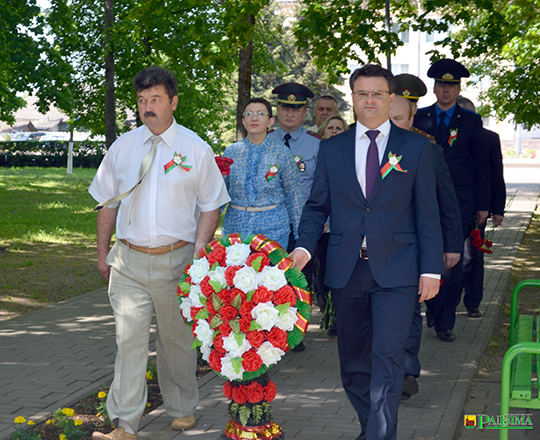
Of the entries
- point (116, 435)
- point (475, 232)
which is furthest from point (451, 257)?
point (116, 435)

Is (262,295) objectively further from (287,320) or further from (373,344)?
Answer: (373,344)

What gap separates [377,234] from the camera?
405 cm

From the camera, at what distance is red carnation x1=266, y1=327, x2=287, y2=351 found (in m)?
3.99

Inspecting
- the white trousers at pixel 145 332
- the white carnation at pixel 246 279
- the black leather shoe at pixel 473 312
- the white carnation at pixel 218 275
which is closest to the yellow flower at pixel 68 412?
the white trousers at pixel 145 332

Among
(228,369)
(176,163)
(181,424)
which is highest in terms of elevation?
(176,163)

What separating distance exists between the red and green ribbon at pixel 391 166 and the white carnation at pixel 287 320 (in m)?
0.92

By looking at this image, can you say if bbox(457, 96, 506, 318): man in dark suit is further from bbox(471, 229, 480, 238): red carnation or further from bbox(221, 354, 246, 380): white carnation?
bbox(221, 354, 246, 380): white carnation

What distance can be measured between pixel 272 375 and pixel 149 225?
2.15m

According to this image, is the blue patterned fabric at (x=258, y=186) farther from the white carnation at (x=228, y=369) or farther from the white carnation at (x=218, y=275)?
the white carnation at (x=228, y=369)

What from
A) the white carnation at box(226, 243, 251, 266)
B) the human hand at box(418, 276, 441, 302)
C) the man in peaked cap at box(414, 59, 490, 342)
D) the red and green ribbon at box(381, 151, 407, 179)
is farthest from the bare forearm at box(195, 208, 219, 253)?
the man in peaked cap at box(414, 59, 490, 342)

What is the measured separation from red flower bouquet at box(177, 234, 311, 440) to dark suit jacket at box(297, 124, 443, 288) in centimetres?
29

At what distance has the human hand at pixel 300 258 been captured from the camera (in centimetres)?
412

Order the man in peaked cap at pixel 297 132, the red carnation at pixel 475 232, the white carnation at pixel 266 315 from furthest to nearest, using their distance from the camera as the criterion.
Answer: the red carnation at pixel 475 232
the man in peaked cap at pixel 297 132
the white carnation at pixel 266 315

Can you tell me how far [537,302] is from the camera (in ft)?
30.4
